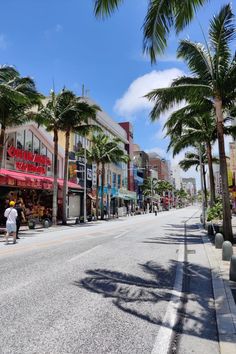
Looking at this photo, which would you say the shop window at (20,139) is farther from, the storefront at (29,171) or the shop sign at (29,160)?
the shop sign at (29,160)

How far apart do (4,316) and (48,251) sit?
7.84 m

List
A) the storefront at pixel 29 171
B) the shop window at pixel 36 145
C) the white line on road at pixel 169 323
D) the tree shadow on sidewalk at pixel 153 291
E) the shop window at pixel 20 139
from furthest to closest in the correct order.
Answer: the shop window at pixel 36 145
the shop window at pixel 20 139
the storefront at pixel 29 171
the tree shadow on sidewalk at pixel 153 291
the white line on road at pixel 169 323

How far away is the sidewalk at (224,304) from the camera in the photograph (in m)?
4.85

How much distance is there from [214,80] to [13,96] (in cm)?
1126

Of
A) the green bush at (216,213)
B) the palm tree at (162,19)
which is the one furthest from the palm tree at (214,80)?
the green bush at (216,213)

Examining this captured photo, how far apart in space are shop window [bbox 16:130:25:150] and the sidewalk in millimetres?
24741

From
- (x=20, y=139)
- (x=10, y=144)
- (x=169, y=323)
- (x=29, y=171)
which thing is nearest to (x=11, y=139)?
(x=10, y=144)

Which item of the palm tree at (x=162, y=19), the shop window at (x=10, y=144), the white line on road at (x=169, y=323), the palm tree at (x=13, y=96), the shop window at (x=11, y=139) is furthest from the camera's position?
the shop window at (x=11, y=139)

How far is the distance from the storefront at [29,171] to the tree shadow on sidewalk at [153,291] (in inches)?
724

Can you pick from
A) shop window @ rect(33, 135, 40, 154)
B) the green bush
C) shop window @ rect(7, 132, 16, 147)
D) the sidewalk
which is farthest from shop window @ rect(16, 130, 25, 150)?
the sidewalk

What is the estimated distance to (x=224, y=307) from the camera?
21.3 ft

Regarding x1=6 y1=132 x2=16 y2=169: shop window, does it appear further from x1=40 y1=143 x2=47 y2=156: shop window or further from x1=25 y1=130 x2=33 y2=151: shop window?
x1=40 y1=143 x2=47 y2=156: shop window

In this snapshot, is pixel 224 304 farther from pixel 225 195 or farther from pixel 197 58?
pixel 197 58

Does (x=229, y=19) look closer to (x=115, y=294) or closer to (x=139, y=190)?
(x=115, y=294)
